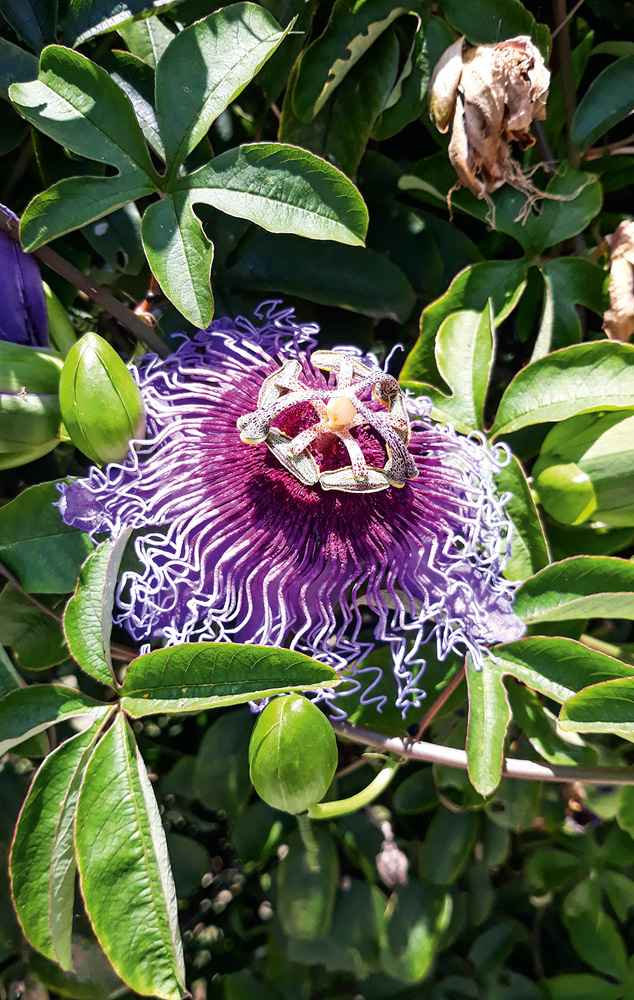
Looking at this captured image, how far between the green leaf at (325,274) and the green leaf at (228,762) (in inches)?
23.9

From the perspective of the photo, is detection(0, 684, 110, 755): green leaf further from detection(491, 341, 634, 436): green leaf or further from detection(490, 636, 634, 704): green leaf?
detection(491, 341, 634, 436): green leaf

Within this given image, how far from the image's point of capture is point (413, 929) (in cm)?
125

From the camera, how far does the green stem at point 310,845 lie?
1.18 meters

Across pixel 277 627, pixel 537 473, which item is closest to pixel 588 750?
pixel 537 473

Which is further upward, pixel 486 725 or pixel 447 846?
pixel 486 725

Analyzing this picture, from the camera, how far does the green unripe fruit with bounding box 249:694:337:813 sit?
82 cm

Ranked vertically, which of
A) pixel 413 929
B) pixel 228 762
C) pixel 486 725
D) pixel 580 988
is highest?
pixel 486 725

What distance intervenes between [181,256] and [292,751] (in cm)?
55

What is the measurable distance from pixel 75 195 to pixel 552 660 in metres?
0.75

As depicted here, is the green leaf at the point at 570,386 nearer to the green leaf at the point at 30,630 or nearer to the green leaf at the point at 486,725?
the green leaf at the point at 486,725

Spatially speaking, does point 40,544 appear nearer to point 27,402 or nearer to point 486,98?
point 27,402

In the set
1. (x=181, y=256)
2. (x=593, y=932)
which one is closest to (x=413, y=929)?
(x=593, y=932)

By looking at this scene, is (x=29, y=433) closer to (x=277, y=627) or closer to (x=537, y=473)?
(x=277, y=627)

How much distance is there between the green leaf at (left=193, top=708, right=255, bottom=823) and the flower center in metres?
0.43
